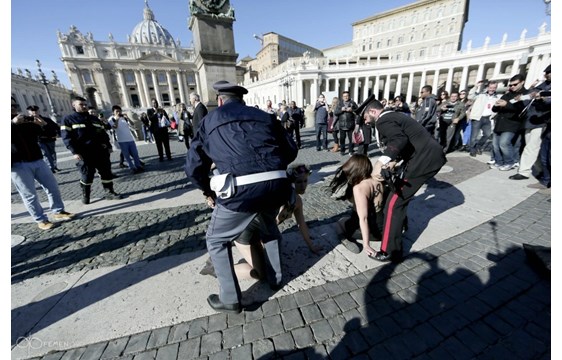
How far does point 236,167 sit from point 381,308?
193cm

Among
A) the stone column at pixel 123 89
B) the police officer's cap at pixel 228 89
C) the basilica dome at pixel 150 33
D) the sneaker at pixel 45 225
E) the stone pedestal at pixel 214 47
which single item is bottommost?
the sneaker at pixel 45 225

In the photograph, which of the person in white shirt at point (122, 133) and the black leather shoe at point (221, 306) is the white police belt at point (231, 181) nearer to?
the black leather shoe at point (221, 306)

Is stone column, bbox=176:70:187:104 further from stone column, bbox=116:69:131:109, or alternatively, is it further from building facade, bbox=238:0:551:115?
building facade, bbox=238:0:551:115

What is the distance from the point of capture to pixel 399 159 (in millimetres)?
2807

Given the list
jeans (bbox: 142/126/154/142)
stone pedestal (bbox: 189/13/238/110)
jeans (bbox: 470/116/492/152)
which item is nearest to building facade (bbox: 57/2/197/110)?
jeans (bbox: 142/126/154/142)

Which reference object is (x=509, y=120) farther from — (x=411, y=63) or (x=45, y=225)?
(x=411, y=63)

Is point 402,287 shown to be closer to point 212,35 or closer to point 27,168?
point 27,168

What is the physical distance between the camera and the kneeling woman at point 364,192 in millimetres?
2748

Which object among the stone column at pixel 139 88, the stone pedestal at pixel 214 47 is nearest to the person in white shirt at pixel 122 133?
the stone pedestal at pixel 214 47

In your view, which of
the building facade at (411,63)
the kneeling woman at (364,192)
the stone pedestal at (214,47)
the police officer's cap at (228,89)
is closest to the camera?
the police officer's cap at (228,89)

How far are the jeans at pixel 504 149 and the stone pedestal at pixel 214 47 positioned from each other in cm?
828

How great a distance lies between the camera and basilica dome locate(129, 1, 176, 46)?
81.7 m

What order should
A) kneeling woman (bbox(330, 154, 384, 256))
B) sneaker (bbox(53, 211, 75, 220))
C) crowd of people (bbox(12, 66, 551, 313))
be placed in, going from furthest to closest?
sneaker (bbox(53, 211, 75, 220))
kneeling woman (bbox(330, 154, 384, 256))
crowd of people (bbox(12, 66, 551, 313))

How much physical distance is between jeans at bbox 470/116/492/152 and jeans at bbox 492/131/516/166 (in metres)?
1.58
